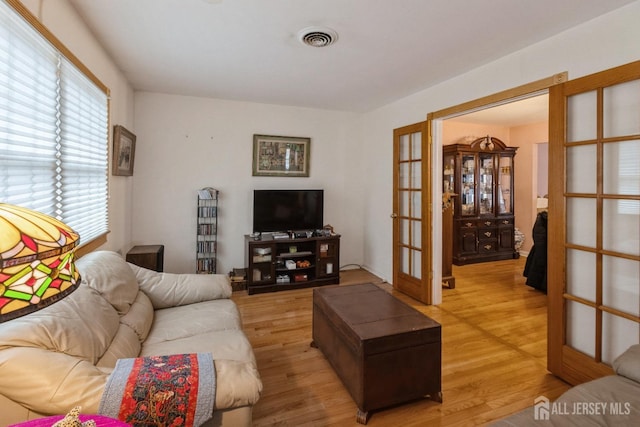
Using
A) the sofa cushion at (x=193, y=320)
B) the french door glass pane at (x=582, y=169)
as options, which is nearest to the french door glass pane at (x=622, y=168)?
the french door glass pane at (x=582, y=169)

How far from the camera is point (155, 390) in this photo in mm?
1099

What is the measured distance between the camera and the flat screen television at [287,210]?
4.21m

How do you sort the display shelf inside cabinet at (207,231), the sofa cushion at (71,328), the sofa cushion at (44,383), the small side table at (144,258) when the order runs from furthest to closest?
the display shelf inside cabinet at (207,231) → the small side table at (144,258) → the sofa cushion at (71,328) → the sofa cushion at (44,383)

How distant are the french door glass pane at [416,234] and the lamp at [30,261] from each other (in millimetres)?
3526

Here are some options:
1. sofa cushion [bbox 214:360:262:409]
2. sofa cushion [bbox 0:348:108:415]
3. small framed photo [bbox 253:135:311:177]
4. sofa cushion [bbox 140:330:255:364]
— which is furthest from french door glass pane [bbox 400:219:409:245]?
sofa cushion [bbox 0:348:108:415]

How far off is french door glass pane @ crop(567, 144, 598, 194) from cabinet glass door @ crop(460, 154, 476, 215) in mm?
3502

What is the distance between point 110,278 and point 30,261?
1430 millimetres

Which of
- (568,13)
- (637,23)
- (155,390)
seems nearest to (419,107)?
(568,13)

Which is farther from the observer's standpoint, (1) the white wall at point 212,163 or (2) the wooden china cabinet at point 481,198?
(2) the wooden china cabinet at point 481,198

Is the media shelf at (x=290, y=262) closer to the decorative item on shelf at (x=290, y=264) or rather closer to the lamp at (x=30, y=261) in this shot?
the decorative item on shelf at (x=290, y=264)

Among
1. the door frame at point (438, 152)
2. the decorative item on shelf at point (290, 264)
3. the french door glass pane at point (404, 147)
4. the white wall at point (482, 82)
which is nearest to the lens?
the white wall at point (482, 82)

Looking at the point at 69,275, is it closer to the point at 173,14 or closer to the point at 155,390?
the point at 155,390

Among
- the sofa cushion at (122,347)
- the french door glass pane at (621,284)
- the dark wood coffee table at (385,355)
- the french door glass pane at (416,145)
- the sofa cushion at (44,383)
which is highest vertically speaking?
the french door glass pane at (416,145)

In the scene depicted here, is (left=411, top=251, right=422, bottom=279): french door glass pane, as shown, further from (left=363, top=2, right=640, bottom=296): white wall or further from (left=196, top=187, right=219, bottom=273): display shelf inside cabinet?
(left=196, top=187, right=219, bottom=273): display shelf inside cabinet
